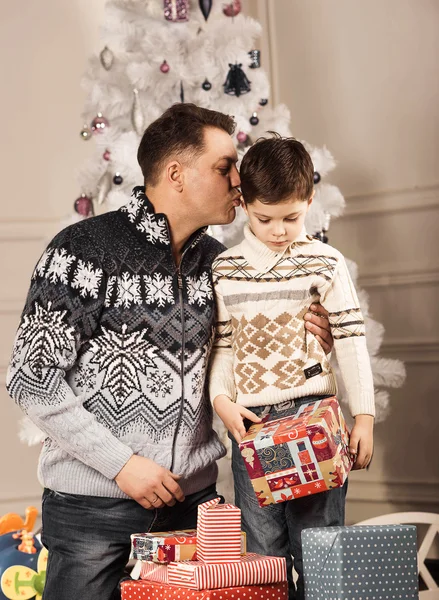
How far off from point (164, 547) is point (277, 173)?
2.52 ft

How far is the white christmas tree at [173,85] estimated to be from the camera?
279cm

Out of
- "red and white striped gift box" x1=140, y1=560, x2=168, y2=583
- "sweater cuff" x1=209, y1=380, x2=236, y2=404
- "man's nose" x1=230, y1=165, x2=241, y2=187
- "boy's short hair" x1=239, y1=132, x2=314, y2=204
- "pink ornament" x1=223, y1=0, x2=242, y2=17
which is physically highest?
"pink ornament" x1=223, y1=0, x2=242, y2=17

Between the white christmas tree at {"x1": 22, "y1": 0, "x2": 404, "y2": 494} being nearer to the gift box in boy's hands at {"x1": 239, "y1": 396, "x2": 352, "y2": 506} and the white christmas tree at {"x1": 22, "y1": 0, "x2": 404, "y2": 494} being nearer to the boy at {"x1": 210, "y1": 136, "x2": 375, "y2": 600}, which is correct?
the boy at {"x1": 210, "y1": 136, "x2": 375, "y2": 600}

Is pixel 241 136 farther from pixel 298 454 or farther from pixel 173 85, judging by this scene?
pixel 298 454

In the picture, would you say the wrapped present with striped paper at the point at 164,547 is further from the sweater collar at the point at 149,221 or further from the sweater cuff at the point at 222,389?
the sweater collar at the point at 149,221

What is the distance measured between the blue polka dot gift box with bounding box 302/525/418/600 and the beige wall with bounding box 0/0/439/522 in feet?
6.18

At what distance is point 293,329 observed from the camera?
1796 millimetres

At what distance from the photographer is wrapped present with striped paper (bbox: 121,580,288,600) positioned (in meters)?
1.50

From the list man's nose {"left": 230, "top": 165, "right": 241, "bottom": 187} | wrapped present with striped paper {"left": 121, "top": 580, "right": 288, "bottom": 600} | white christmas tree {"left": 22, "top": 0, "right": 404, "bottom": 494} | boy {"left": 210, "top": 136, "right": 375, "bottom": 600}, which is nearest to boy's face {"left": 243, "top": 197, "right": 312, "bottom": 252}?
boy {"left": 210, "top": 136, "right": 375, "bottom": 600}

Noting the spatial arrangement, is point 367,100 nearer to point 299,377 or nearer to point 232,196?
point 232,196

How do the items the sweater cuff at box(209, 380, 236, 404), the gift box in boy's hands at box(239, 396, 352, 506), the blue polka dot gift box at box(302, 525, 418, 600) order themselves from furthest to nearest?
the sweater cuff at box(209, 380, 236, 404), the gift box in boy's hands at box(239, 396, 352, 506), the blue polka dot gift box at box(302, 525, 418, 600)

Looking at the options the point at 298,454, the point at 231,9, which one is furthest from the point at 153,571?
the point at 231,9

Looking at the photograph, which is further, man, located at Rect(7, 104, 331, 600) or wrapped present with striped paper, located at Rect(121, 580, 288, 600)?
man, located at Rect(7, 104, 331, 600)

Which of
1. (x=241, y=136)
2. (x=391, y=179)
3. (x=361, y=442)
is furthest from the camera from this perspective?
(x=391, y=179)
